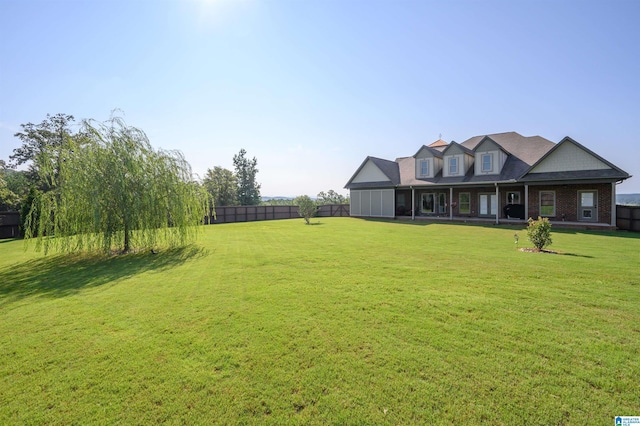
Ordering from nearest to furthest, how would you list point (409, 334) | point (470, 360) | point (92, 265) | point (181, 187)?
1. point (470, 360)
2. point (409, 334)
3. point (92, 265)
4. point (181, 187)

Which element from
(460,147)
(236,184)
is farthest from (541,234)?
(236,184)

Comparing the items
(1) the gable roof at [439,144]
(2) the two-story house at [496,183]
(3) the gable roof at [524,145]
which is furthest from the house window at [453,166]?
(1) the gable roof at [439,144]

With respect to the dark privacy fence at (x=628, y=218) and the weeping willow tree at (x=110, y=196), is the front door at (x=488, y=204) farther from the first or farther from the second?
the weeping willow tree at (x=110, y=196)

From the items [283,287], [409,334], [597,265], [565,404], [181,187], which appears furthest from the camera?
[181,187]

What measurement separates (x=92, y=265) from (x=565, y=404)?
10.4m

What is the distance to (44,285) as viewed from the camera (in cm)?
638

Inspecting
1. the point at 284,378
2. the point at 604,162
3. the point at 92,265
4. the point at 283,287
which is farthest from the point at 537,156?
the point at 92,265

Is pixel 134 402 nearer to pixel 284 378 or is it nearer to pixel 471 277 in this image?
pixel 284 378

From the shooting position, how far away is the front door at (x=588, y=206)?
16438 mm

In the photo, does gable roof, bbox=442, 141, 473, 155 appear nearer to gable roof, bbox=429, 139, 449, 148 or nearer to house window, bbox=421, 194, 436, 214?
house window, bbox=421, 194, 436, 214

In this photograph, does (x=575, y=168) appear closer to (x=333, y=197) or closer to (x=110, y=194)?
(x=110, y=194)

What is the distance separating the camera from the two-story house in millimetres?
16109

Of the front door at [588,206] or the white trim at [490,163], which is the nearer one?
the front door at [588,206]

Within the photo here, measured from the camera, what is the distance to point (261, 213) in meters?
27.8
